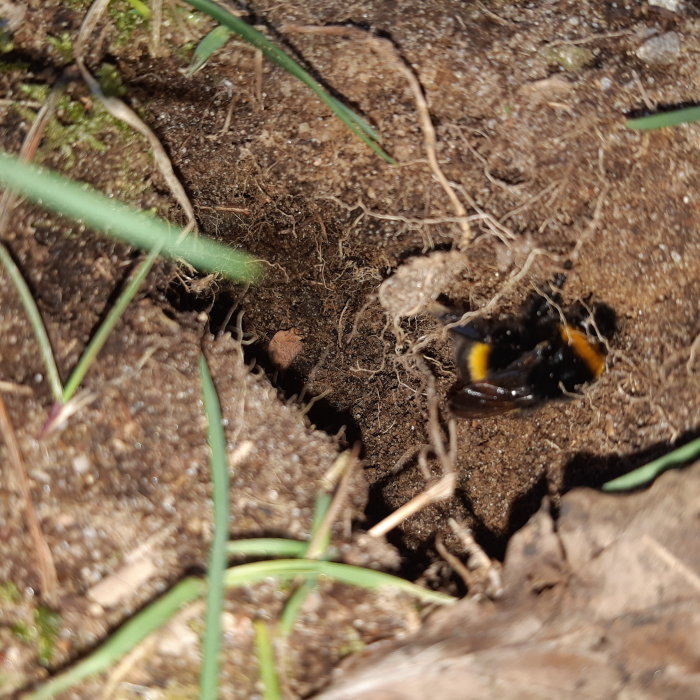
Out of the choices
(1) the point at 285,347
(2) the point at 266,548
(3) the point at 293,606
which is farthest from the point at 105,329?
(1) the point at 285,347

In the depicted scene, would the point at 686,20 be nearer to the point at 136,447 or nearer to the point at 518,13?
the point at 518,13

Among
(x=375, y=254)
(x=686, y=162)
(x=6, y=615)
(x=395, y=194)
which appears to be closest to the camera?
(x=6, y=615)

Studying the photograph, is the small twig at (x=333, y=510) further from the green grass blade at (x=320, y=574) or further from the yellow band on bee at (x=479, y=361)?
the yellow band on bee at (x=479, y=361)

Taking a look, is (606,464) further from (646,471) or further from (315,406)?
(315,406)

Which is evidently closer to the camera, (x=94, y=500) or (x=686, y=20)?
(x=94, y=500)

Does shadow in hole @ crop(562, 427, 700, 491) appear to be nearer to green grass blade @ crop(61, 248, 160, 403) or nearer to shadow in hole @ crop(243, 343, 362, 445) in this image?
shadow in hole @ crop(243, 343, 362, 445)

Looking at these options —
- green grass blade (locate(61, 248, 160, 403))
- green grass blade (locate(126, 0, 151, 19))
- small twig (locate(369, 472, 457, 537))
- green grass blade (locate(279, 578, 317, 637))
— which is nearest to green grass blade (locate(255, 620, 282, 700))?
green grass blade (locate(279, 578, 317, 637))

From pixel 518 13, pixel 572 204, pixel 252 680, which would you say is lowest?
pixel 252 680

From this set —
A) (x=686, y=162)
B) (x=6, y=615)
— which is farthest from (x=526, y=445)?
(x=6, y=615)
